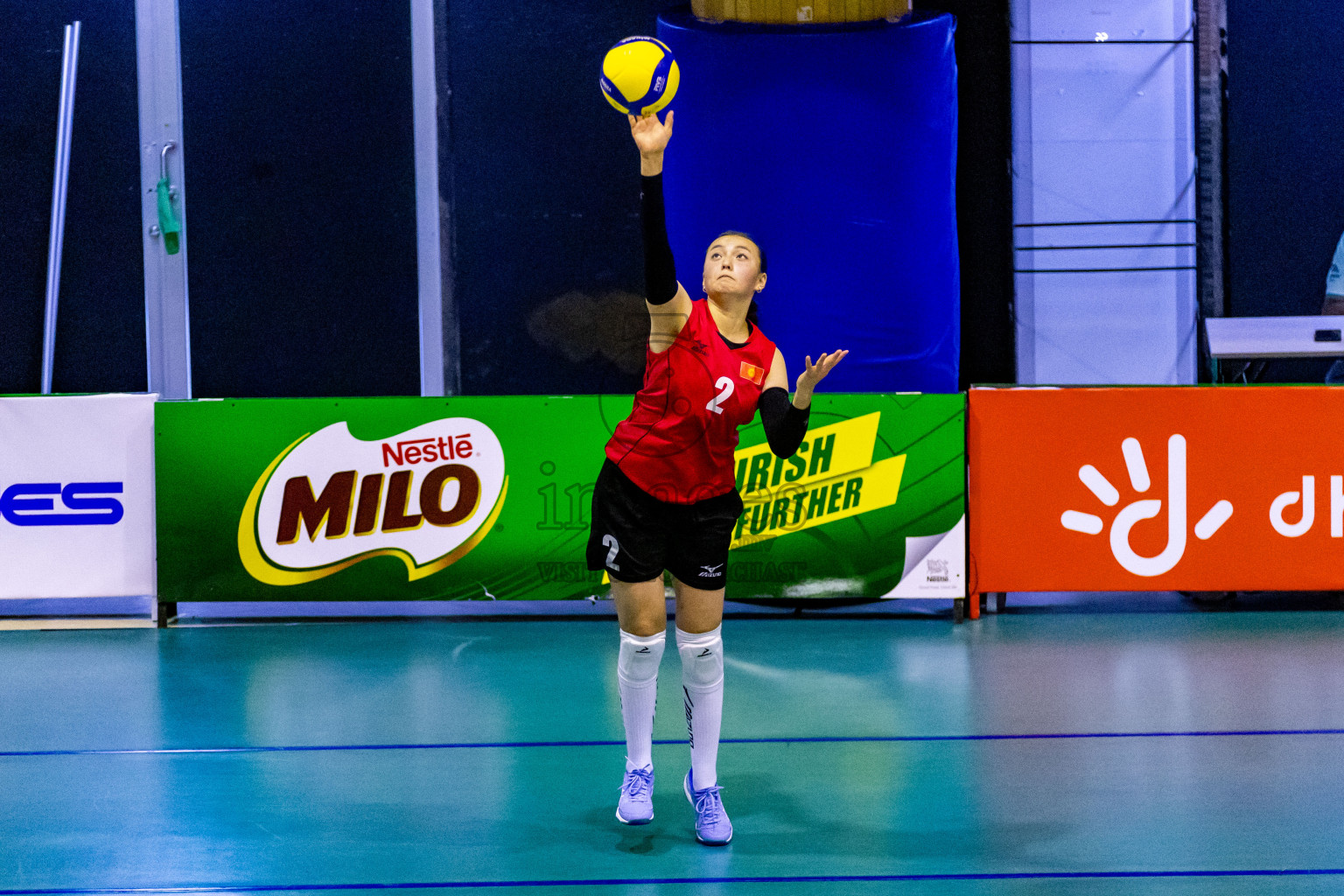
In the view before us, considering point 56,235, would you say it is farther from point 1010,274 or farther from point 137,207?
point 1010,274

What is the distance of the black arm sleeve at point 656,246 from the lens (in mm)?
3100

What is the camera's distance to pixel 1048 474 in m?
6.44

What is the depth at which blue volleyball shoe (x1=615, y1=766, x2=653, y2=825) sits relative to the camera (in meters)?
3.47

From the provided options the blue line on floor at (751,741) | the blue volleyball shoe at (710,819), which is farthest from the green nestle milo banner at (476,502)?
the blue volleyball shoe at (710,819)

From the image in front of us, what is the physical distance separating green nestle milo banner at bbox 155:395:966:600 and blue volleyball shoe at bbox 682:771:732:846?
121 inches

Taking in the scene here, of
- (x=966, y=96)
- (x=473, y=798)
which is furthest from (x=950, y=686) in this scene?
(x=966, y=96)

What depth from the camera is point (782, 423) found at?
3307 mm

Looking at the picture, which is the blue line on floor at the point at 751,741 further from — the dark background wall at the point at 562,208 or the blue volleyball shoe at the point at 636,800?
the dark background wall at the point at 562,208

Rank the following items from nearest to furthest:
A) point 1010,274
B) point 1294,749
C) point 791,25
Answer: point 1294,749
point 791,25
point 1010,274

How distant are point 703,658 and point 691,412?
2.40ft

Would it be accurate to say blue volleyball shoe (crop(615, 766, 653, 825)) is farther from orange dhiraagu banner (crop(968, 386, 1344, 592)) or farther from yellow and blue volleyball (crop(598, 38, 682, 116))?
orange dhiraagu banner (crop(968, 386, 1344, 592))

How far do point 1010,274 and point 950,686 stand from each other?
5070 mm

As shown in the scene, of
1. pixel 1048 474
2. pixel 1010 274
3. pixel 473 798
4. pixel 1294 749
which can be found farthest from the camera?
pixel 1010 274

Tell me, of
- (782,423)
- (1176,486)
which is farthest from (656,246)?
(1176,486)
